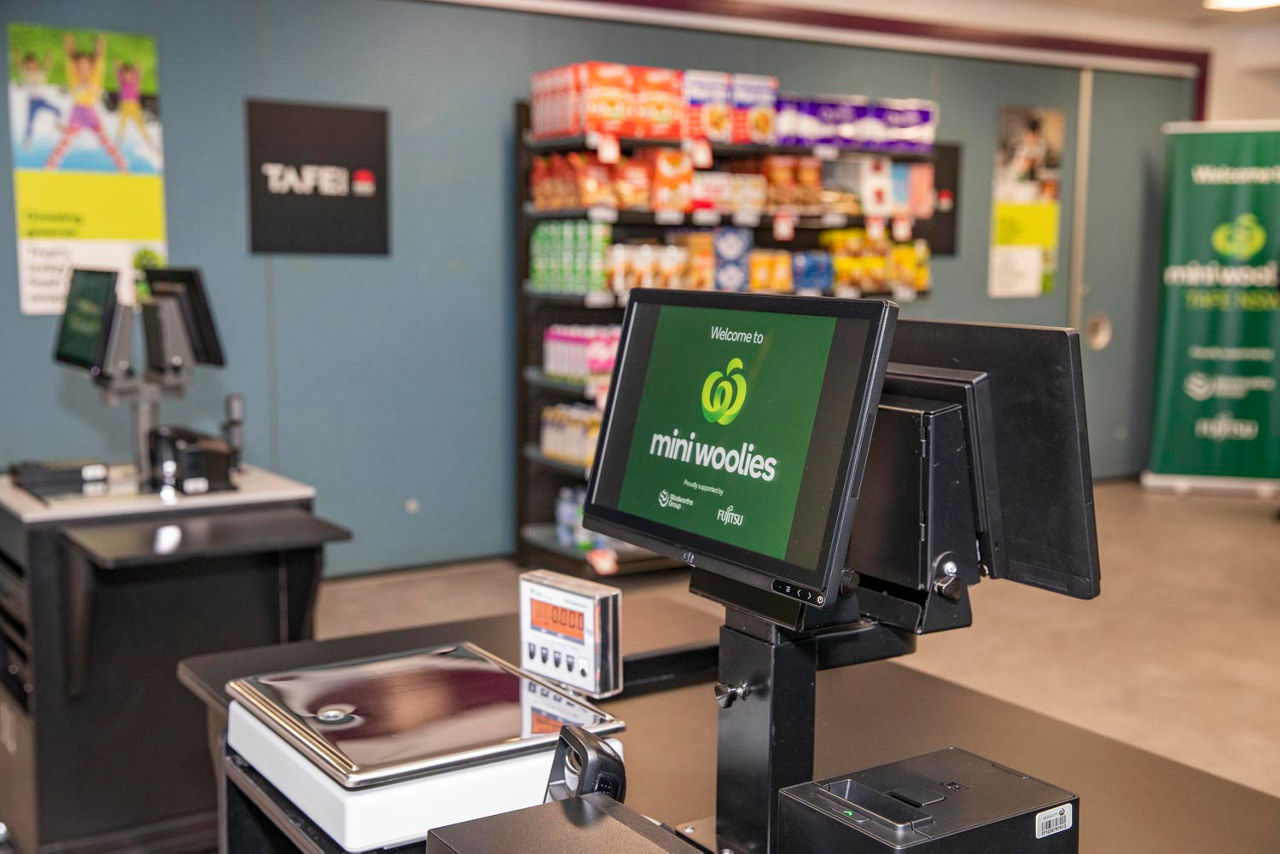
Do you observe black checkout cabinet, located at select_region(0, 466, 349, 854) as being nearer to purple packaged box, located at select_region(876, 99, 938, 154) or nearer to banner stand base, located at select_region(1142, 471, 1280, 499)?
purple packaged box, located at select_region(876, 99, 938, 154)

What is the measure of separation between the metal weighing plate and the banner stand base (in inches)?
282

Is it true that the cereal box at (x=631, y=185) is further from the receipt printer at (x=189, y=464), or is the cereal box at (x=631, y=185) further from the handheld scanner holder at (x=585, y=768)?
the handheld scanner holder at (x=585, y=768)

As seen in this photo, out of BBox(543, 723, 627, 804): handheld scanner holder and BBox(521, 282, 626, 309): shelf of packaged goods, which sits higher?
BBox(521, 282, 626, 309): shelf of packaged goods

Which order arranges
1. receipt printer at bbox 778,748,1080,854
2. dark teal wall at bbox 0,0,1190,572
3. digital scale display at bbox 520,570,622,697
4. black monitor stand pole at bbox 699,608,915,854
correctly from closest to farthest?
receipt printer at bbox 778,748,1080,854 → black monitor stand pole at bbox 699,608,915,854 → digital scale display at bbox 520,570,622,697 → dark teal wall at bbox 0,0,1190,572

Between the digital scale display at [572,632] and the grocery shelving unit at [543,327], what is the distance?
385 centimetres

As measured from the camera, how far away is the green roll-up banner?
7.69 metres

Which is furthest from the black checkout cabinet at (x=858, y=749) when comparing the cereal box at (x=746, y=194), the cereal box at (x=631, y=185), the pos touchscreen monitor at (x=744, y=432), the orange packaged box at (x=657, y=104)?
the cereal box at (x=746, y=194)

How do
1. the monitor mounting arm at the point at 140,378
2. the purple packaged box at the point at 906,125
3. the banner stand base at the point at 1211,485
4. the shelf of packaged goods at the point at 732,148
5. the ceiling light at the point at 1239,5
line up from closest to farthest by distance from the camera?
the monitor mounting arm at the point at 140,378 → the shelf of packaged goods at the point at 732,148 → the purple packaged box at the point at 906,125 → the ceiling light at the point at 1239,5 → the banner stand base at the point at 1211,485

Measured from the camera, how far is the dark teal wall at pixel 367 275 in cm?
509

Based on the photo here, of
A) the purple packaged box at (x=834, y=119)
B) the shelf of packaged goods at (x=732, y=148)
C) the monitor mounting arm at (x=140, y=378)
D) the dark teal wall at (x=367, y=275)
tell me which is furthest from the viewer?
the purple packaged box at (x=834, y=119)

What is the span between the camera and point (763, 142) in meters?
5.77

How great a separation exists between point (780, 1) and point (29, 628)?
16.1 feet

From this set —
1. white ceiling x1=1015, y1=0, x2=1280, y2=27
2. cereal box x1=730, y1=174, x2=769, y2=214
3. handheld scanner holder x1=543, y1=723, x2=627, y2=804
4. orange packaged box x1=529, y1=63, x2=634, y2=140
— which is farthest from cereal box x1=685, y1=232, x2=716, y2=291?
handheld scanner holder x1=543, y1=723, x2=627, y2=804

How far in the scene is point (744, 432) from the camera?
1312mm
